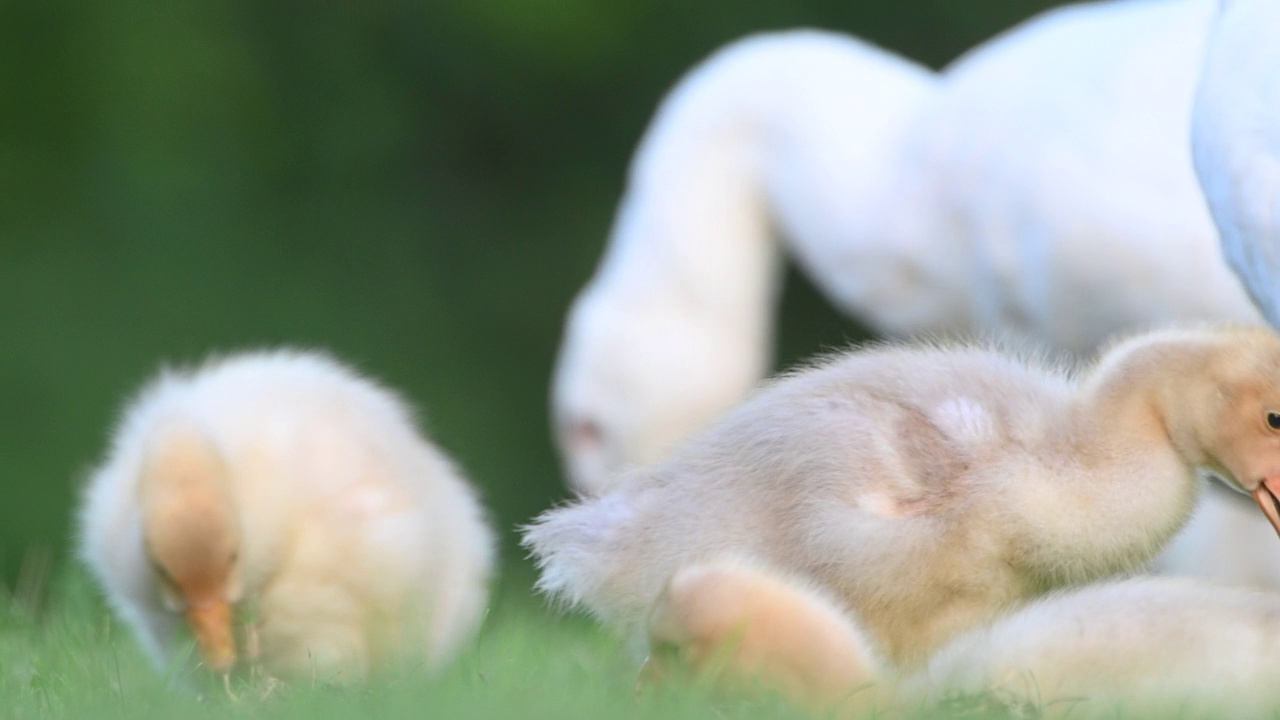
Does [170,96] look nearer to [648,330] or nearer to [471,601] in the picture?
[648,330]

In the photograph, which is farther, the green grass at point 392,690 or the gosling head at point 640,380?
the gosling head at point 640,380

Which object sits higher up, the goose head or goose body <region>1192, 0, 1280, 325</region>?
goose body <region>1192, 0, 1280, 325</region>

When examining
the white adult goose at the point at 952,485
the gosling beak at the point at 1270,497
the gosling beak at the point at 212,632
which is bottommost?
the gosling beak at the point at 212,632

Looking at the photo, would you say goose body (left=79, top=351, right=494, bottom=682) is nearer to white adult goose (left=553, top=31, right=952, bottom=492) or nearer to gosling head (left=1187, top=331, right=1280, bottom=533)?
gosling head (left=1187, top=331, right=1280, bottom=533)

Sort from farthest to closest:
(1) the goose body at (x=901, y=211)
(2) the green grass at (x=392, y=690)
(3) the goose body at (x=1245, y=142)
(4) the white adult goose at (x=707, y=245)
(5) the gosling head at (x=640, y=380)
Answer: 1. (5) the gosling head at (x=640, y=380)
2. (4) the white adult goose at (x=707, y=245)
3. (1) the goose body at (x=901, y=211)
4. (3) the goose body at (x=1245, y=142)
5. (2) the green grass at (x=392, y=690)

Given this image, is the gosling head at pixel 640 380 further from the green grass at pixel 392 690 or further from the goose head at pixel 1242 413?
the goose head at pixel 1242 413

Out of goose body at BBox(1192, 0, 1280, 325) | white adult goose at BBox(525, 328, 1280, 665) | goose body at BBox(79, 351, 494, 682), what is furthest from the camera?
goose body at BBox(79, 351, 494, 682)

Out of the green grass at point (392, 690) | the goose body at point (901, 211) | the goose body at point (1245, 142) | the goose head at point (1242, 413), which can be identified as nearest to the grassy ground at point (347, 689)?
the green grass at point (392, 690)

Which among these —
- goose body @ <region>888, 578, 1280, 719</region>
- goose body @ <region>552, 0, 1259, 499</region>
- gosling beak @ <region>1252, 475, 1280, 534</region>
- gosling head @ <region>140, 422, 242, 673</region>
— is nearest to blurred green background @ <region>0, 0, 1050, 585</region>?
goose body @ <region>552, 0, 1259, 499</region>
